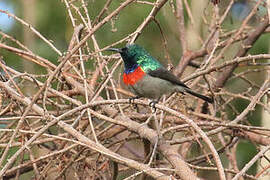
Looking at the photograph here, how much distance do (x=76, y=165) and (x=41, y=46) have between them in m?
4.93

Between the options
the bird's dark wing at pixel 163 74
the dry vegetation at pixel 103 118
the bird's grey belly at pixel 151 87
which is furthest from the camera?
the bird's dark wing at pixel 163 74

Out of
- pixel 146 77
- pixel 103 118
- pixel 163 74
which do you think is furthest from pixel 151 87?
pixel 103 118

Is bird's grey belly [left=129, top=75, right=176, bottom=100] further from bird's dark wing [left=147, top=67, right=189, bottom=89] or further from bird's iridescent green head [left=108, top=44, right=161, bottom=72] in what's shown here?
bird's iridescent green head [left=108, top=44, right=161, bottom=72]

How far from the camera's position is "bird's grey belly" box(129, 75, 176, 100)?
4.26 meters

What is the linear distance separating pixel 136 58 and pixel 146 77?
209mm

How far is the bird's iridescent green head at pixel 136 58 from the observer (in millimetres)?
4340

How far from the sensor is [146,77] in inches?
172

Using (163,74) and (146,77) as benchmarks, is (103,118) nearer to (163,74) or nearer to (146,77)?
(146,77)

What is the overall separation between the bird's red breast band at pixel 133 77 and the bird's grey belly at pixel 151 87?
3cm

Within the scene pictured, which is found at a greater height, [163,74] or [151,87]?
[163,74]

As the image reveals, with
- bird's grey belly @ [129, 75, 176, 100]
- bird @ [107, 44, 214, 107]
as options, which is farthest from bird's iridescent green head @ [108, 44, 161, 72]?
bird's grey belly @ [129, 75, 176, 100]

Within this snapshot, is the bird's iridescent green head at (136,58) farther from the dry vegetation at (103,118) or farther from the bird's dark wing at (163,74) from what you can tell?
the dry vegetation at (103,118)

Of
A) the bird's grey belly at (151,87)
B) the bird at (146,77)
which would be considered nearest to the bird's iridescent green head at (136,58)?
the bird at (146,77)

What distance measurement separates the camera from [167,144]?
10.7 feet
